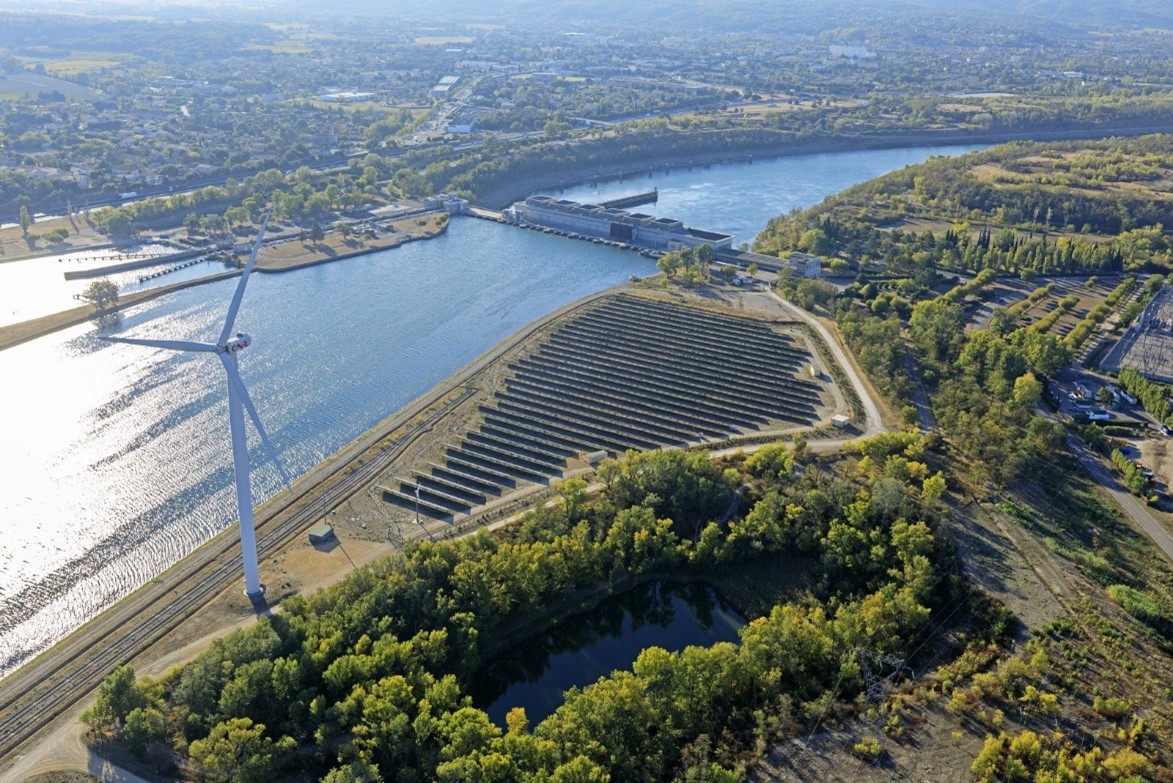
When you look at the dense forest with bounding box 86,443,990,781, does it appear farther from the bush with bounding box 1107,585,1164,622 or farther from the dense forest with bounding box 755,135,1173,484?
the dense forest with bounding box 755,135,1173,484

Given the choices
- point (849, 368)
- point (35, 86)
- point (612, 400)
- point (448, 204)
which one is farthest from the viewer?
point (35, 86)

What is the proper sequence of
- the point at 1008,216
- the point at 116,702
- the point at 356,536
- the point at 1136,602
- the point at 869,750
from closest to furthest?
1. the point at 869,750
2. the point at 116,702
3. the point at 1136,602
4. the point at 356,536
5. the point at 1008,216

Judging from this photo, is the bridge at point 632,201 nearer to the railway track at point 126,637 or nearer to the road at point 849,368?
the road at point 849,368

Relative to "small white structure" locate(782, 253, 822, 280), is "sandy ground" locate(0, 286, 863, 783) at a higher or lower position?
higher

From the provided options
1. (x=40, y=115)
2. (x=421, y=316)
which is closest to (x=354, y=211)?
(x=421, y=316)

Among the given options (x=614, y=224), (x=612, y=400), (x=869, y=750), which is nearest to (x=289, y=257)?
(x=614, y=224)

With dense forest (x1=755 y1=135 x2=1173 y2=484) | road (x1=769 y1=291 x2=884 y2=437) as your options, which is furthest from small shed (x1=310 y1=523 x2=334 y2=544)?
dense forest (x1=755 y1=135 x2=1173 y2=484)

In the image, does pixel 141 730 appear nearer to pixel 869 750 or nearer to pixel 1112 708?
pixel 869 750
